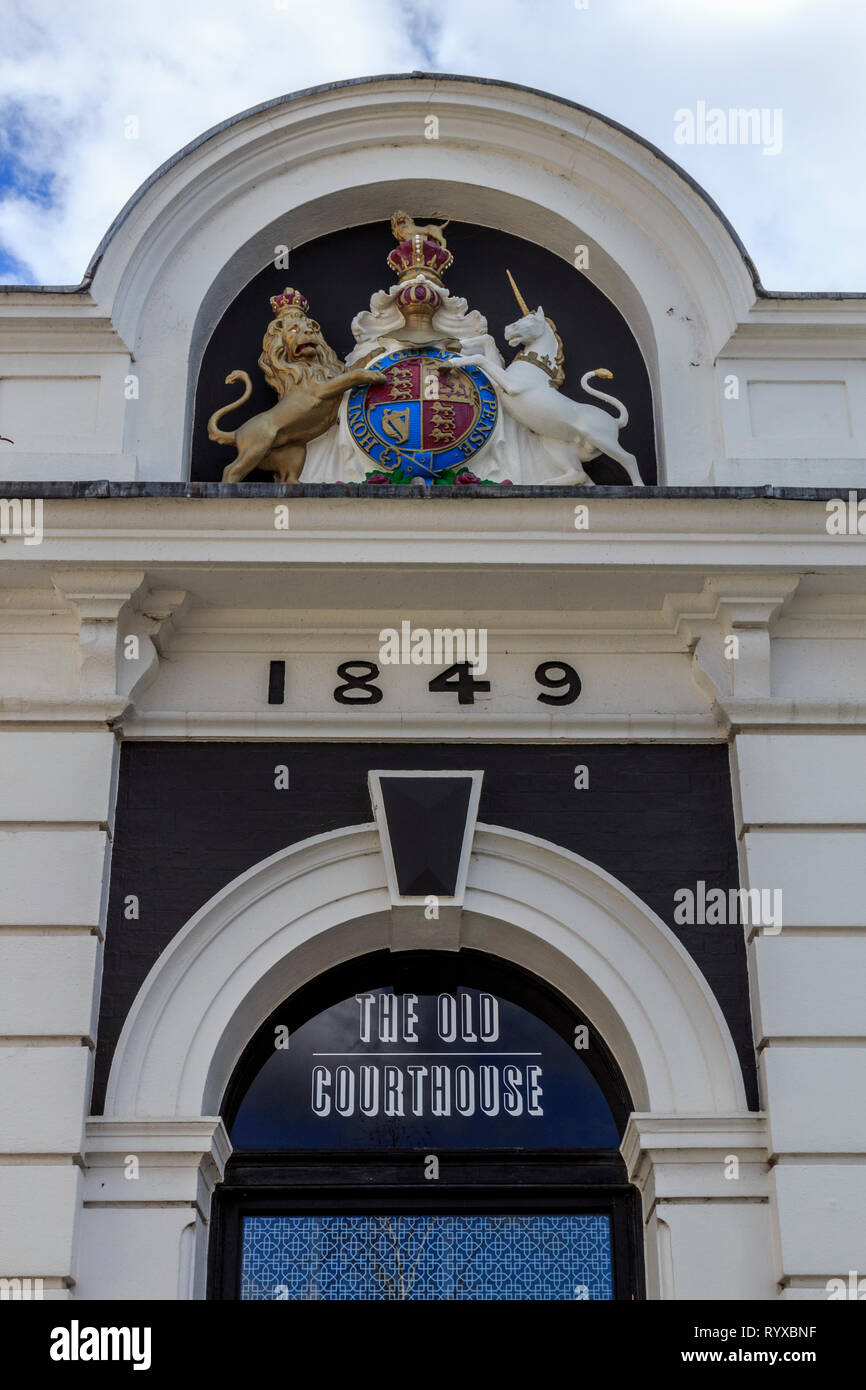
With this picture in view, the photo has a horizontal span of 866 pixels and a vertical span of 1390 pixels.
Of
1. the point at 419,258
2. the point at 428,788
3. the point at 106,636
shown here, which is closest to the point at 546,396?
the point at 419,258

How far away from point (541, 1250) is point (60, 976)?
279 centimetres

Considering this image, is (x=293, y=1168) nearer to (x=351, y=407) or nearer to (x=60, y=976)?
(x=60, y=976)

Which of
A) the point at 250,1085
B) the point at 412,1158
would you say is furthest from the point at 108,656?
the point at 412,1158

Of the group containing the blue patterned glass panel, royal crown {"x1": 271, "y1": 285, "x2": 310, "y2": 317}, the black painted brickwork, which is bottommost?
the blue patterned glass panel

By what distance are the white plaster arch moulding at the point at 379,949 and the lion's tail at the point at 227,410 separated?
255 centimetres

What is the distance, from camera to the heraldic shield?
10078 millimetres

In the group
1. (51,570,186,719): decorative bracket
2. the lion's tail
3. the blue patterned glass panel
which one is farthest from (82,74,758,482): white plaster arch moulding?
the blue patterned glass panel

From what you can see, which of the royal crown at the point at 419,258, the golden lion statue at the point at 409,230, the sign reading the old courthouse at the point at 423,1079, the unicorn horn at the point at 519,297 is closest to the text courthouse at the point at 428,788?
the sign reading the old courthouse at the point at 423,1079

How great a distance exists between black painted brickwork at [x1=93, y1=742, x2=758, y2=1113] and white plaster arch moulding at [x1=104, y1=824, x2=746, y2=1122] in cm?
11

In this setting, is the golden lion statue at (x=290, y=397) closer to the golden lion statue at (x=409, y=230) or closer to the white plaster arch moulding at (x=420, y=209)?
the white plaster arch moulding at (x=420, y=209)

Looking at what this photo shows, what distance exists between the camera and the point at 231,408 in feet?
34.1

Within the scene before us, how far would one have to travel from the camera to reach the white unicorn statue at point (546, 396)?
10.1m

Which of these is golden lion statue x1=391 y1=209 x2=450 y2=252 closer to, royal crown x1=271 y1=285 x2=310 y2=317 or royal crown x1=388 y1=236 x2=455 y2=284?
royal crown x1=388 y1=236 x2=455 y2=284

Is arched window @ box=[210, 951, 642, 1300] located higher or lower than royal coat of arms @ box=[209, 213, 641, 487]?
lower
